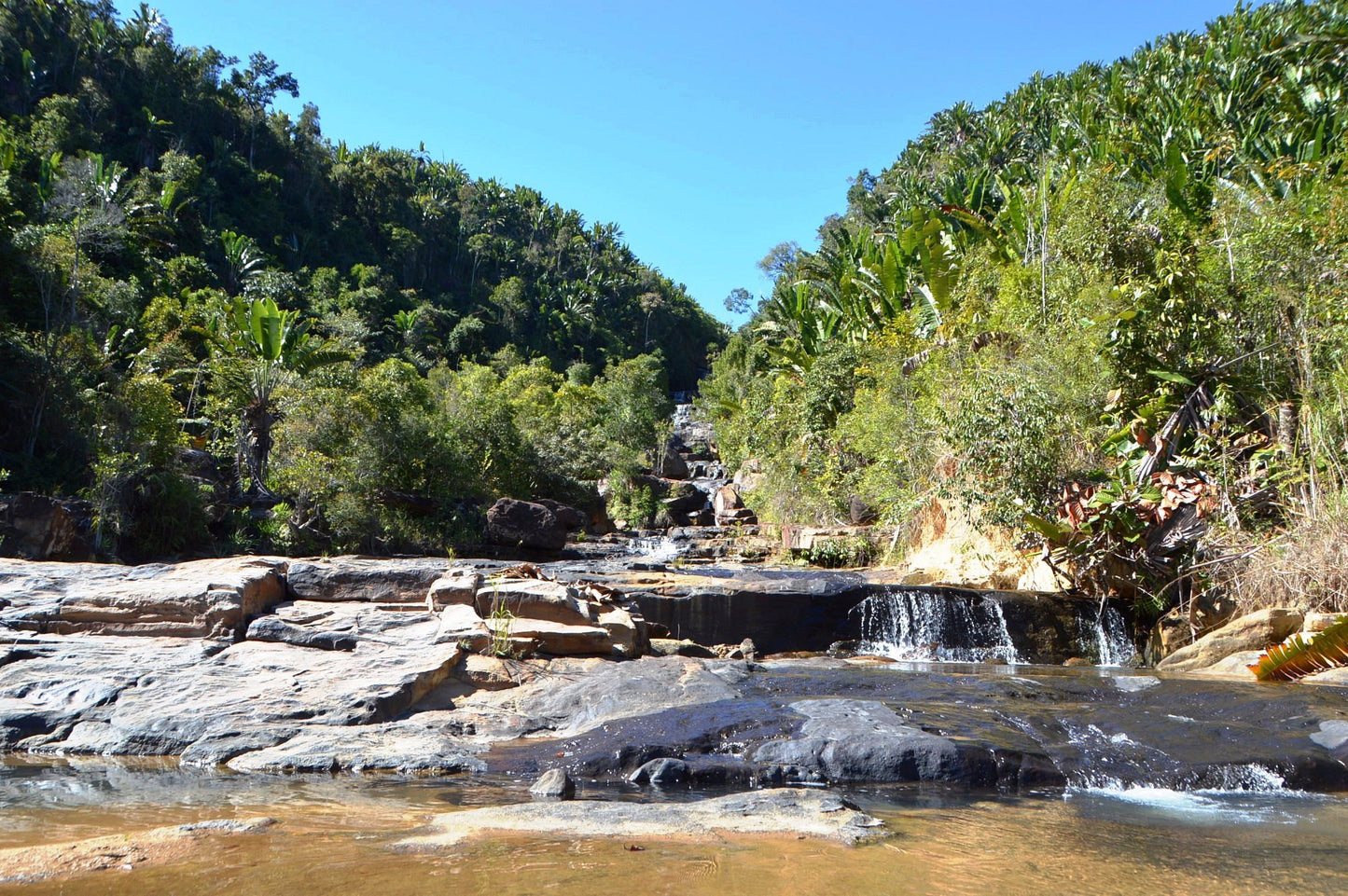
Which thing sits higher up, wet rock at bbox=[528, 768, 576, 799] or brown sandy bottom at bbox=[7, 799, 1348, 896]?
brown sandy bottom at bbox=[7, 799, 1348, 896]

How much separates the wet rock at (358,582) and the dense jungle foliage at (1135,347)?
8316 millimetres

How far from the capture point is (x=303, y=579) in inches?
416

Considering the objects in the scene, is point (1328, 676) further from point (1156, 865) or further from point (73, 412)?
point (73, 412)

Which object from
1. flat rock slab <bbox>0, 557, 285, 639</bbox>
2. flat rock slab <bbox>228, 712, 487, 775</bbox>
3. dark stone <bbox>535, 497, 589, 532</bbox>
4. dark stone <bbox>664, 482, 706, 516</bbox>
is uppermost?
dark stone <bbox>664, 482, 706, 516</bbox>

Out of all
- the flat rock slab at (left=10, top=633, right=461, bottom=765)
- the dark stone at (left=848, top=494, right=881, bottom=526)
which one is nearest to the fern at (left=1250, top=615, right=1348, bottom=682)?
the flat rock slab at (left=10, top=633, right=461, bottom=765)

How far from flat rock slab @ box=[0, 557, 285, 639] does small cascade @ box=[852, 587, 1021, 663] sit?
8271 mm

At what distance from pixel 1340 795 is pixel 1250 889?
3.13 meters

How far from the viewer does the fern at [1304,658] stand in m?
9.30

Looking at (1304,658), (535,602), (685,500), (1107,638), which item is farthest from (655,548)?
(1304,658)

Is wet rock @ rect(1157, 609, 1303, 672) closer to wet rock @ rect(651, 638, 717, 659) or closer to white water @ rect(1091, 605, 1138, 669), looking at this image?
white water @ rect(1091, 605, 1138, 669)

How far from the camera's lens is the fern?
9305 mm

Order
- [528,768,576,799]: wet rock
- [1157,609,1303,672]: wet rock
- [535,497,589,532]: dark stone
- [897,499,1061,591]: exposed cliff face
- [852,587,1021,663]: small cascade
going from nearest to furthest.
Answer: [528,768,576,799]: wet rock
[1157,609,1303,672]: wet rock
[852,587,1021,663]: small cascade
[897,499,1061,591]: exposed cliff face
[535,497,589,532]: dark stone

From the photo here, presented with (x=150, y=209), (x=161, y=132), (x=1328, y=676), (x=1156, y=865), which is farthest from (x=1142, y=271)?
(x=161, y=132)

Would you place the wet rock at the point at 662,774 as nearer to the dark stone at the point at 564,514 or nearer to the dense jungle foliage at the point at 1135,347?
the dense jungle foliage at the point at 1135,347
